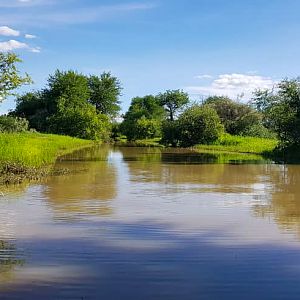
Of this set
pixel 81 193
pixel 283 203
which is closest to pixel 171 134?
pixel 81 193

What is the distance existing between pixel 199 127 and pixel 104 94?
97.9ft

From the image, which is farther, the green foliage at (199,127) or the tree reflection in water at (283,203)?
the green foliage at (199,127)

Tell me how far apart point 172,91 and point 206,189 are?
229 feet

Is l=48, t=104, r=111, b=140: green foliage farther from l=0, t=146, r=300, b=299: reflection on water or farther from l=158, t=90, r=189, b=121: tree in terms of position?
l=0, t=146, r=300, b=299: reflection on water

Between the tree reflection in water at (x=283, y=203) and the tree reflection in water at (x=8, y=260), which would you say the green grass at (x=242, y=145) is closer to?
the tree reflection in water at (x=283, y=203)

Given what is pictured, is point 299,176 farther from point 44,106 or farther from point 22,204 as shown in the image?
point 44,106

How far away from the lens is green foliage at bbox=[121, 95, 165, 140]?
219 feet

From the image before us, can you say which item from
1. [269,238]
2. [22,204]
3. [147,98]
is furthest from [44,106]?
[269,238]

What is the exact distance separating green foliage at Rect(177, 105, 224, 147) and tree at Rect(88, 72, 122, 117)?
89.2 ft

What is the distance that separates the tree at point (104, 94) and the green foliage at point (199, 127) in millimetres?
27194

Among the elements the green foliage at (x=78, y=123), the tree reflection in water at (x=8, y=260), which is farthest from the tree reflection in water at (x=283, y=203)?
the green foliage at (x=78, y=123)

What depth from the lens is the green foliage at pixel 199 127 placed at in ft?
149

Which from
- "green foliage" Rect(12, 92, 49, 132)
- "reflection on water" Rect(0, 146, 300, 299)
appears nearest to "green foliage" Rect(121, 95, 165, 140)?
"green foliage" Rect(12, 92, 49, 132)

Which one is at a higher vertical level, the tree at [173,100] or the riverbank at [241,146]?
the tree at [173,100]
